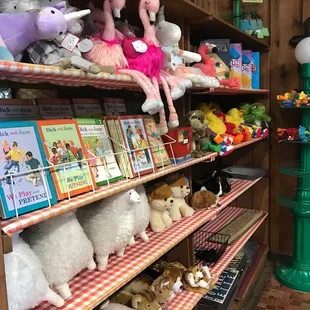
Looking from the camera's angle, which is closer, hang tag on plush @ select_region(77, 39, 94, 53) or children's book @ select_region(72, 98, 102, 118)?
hang tag on plush @ select_region(77, 39, 94, 53)

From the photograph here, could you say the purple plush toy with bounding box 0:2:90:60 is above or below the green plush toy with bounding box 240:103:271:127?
above

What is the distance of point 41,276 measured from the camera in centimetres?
101

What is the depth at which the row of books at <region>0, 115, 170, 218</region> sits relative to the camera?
96cm

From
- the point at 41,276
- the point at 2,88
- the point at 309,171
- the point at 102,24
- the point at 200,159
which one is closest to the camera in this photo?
the point at 41,276

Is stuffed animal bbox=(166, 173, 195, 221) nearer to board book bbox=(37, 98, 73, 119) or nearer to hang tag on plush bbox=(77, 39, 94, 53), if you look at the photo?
board book bbox=(37, 98, 73, 119)

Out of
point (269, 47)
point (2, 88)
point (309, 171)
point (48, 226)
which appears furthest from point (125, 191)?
point (269, 47)

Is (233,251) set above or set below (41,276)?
below

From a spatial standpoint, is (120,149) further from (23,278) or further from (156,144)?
(23,278)

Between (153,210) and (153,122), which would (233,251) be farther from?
(153,122)

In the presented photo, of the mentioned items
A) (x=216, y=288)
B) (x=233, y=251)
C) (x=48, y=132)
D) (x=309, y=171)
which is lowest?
(x=216, y=288)

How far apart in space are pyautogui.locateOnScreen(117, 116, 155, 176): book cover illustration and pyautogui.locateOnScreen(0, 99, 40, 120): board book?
0.33 meters

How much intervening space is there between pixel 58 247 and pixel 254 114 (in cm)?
202

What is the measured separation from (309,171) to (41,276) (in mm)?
2189

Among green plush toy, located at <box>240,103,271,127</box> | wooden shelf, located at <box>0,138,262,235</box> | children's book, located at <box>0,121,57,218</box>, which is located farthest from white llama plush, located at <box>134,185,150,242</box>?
green plush toy, located at <box>240,103,271,127</box>
